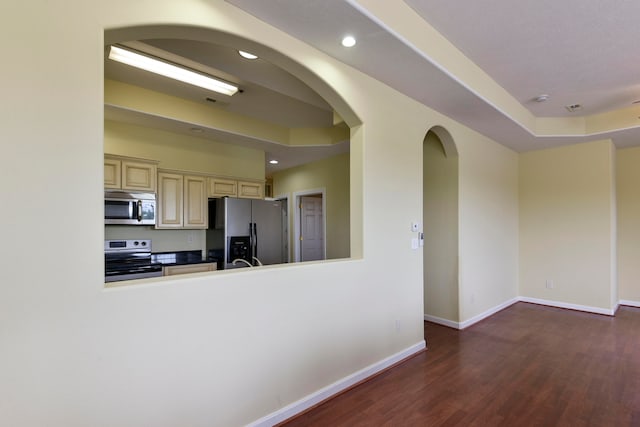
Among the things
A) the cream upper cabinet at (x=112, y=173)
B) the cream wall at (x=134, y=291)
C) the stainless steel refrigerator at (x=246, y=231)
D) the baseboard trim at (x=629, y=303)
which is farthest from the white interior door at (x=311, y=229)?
the baseboard trim at (x=629, y=303)

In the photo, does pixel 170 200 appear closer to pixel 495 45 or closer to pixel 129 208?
pixel 129 208

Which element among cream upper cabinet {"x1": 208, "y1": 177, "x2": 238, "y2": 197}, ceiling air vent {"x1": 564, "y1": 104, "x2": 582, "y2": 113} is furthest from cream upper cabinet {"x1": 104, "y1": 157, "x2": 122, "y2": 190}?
ceiling air vent {"x1": 564, "y1": 104, "x2": 582, "y2": 113}

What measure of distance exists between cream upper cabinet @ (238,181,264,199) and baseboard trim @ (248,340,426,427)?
3102 millimetres

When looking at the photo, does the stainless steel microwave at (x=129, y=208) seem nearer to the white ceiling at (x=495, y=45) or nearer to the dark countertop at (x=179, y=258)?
the dark countertop at (x=179, y=258)

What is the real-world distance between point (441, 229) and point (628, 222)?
3.46 metres

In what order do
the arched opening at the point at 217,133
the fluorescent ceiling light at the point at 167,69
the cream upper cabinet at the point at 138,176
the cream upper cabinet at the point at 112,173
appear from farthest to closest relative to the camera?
the cream upper cabinet at the point at 138,176, the cream upper cabinet at the point at 112,173, the arched opening at the point at 217,133, the fluorescent ceiling light at the point at 167,69

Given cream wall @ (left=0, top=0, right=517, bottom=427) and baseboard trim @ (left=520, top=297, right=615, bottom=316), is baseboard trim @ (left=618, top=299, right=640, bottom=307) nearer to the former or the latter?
baseboard trim @ (left=520, top=297, right=615, bottom=316)

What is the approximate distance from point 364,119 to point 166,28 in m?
1.67

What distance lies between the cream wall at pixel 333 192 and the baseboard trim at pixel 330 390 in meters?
2.36

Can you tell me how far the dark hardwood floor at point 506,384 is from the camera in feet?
7.59

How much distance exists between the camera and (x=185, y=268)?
13.4ft

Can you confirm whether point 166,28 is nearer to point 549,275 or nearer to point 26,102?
point 26,102

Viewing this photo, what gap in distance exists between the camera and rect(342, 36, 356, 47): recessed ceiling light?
2303mm

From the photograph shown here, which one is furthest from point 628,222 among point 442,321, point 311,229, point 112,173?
point 112,173
